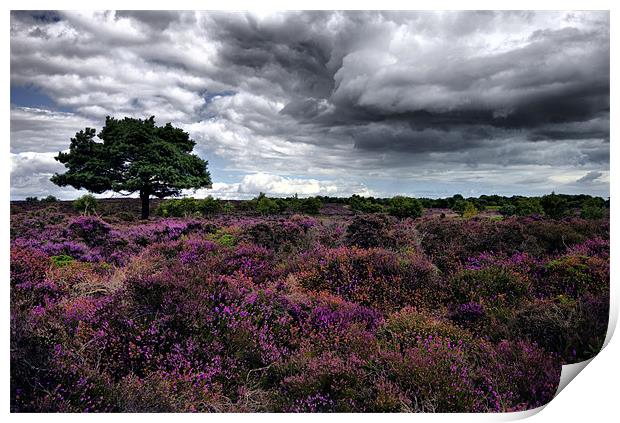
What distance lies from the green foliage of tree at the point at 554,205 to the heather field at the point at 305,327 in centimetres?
50

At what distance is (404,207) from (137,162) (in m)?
7.65

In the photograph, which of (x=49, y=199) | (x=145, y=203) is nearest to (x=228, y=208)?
(x=145, y=203)

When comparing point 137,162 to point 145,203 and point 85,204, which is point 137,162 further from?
point 85,204

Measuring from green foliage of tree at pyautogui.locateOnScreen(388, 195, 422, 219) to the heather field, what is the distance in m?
3.83

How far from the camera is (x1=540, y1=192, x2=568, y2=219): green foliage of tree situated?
7.69 metres

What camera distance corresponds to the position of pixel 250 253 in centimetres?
738

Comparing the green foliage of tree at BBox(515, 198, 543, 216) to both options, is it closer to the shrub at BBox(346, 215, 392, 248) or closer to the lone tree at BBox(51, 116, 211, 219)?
the shrub at BBox(346, 215, 392, 248)

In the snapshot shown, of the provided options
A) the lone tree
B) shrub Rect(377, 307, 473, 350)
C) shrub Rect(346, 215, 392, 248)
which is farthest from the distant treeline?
shrub Rect(377, 307, 473, 350)

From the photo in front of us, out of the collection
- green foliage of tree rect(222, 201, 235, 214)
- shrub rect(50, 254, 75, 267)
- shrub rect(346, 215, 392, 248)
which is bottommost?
shrub rect(50, 254, 75, 267)

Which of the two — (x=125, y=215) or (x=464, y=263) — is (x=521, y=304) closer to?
(x=464, y=263)

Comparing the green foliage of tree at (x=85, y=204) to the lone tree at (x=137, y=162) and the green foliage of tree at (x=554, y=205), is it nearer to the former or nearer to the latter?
the lone tree at (x=137, y=162)

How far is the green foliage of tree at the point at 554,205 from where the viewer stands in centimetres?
769

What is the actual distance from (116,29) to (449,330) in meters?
6.02
